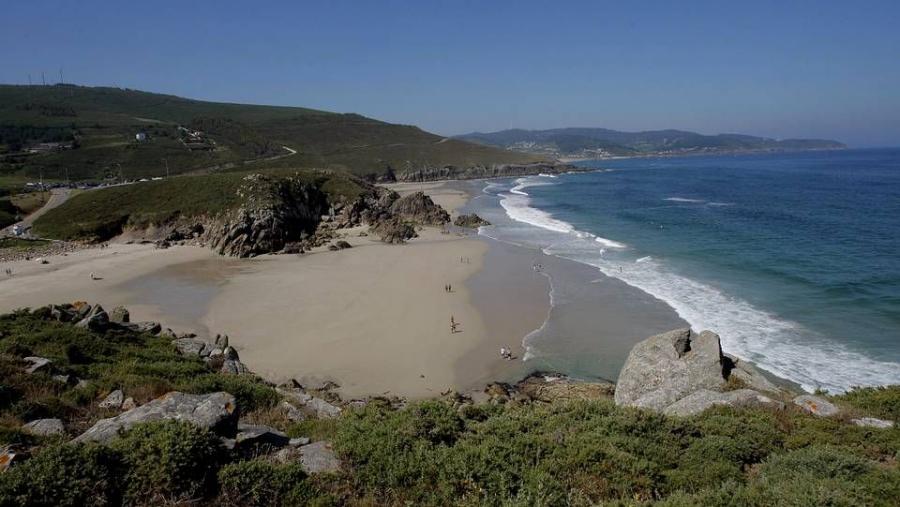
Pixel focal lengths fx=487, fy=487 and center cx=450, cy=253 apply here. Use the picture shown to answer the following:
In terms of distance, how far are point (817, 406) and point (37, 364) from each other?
55.9 feet

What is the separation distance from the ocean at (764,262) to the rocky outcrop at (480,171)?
56902mm

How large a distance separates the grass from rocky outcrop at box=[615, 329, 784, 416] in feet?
150

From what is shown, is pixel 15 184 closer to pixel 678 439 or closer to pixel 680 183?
pixel 678 439

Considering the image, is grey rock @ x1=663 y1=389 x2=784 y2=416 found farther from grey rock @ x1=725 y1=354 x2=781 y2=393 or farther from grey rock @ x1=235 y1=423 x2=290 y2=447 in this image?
grey rock @ x1=235 y1=423 x2=290 y2=447

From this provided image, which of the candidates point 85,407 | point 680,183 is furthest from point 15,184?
point 680,183

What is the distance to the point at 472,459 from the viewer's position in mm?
6930

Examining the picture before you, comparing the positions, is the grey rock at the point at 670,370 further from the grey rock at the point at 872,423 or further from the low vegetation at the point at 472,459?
the grey rock at the point at 872,423

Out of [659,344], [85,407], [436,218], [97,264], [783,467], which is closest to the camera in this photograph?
[783,467]

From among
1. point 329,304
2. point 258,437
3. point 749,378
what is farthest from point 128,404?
point 329,304

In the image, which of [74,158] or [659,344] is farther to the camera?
[74,158]

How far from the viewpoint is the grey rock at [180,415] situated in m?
7.15

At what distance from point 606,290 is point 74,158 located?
318 ft

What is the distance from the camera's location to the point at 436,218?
57500 millimetres

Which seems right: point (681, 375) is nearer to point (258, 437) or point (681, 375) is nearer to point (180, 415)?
point (258, 437)
